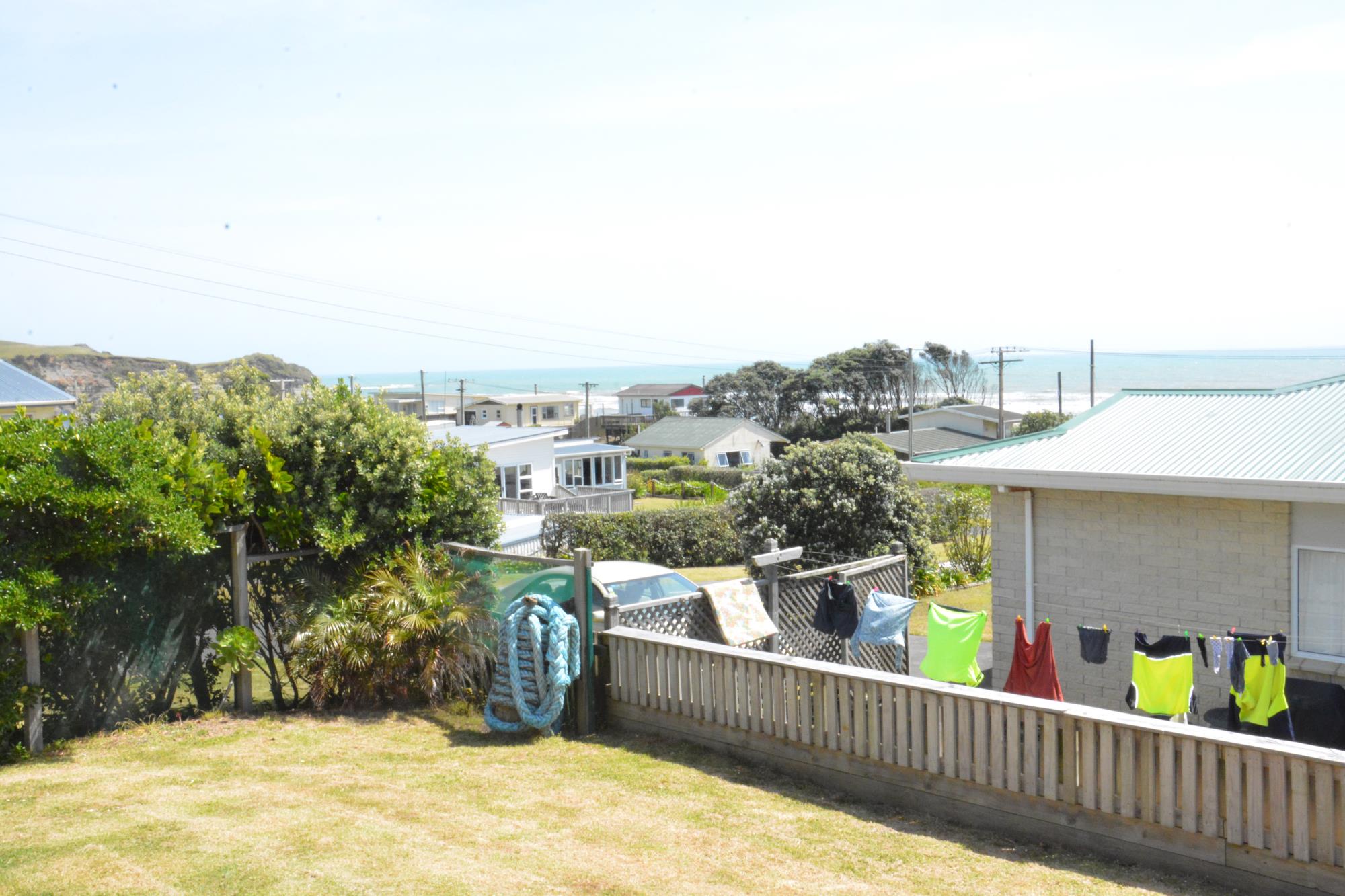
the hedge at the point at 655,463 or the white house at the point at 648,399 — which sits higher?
the white house at the point at 648,399

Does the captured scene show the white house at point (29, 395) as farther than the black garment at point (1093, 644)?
Yes

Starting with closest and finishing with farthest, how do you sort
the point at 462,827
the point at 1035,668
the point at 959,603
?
the point at 462,827, the point at 1035,668, the point at 959,603

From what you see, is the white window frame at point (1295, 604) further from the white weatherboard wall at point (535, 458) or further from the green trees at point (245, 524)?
the white weatherboard wall at point (535, 458)

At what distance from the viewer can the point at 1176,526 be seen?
9.09 metres

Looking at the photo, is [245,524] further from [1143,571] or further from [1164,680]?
[1143,571]

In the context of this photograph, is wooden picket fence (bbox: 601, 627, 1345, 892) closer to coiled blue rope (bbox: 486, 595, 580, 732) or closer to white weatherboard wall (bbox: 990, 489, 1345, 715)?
coiled blue rope (bbox: 486, 595, 580, 732)

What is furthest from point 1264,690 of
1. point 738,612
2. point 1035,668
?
point 738,612

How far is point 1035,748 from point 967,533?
17.1 meters

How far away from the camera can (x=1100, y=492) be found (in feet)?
31.3

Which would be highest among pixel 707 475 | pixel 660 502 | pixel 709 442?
pixel 709 442

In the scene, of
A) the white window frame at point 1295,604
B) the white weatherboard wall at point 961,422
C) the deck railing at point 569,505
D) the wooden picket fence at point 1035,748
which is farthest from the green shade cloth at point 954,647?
the white weatherboard wall at point 961,422

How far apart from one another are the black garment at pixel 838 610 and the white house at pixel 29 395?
2461cm

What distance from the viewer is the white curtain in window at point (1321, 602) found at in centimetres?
823

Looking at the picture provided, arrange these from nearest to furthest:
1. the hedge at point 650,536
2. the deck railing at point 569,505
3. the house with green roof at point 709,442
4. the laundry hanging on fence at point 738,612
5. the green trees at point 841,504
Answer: the laundry hanging on fence at point 738,612, the green trees at point 841,504, the hedge at point 650,536, the deck railing at point 569,505, the house with green roof at point 709,442
